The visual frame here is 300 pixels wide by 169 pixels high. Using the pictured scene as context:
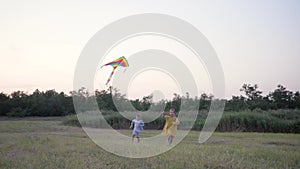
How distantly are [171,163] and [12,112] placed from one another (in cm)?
4904

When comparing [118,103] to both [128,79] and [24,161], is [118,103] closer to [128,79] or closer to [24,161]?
[128,79]

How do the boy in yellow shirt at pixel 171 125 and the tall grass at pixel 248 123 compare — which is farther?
the tall grass at pixel 248 123

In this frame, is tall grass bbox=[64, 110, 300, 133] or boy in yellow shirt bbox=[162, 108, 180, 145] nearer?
boy in yellow shirt bbox=[162, 108, 180, 145]

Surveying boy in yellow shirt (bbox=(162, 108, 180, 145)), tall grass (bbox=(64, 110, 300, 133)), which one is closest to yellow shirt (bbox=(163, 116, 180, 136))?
boy in yellow shirt (bbox=(162, 108, 180, 145))

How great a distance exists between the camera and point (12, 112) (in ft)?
174

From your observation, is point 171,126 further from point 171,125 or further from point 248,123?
point 248,123

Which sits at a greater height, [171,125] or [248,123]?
[248,123]

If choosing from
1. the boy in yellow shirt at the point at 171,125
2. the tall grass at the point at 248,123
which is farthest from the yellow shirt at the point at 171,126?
the tall grass at the point at 248,123

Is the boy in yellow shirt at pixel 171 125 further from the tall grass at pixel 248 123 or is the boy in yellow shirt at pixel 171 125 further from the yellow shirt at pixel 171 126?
the tall grass at pixel 248 123

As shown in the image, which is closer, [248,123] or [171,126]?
[171,126]

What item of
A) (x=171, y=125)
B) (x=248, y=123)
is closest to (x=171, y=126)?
(x=171, y=125)

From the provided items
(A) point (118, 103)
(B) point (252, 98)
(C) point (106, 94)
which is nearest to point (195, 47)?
(A) point (118, 103)

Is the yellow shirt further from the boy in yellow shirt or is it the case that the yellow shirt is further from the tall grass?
the tall grass

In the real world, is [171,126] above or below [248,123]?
below
